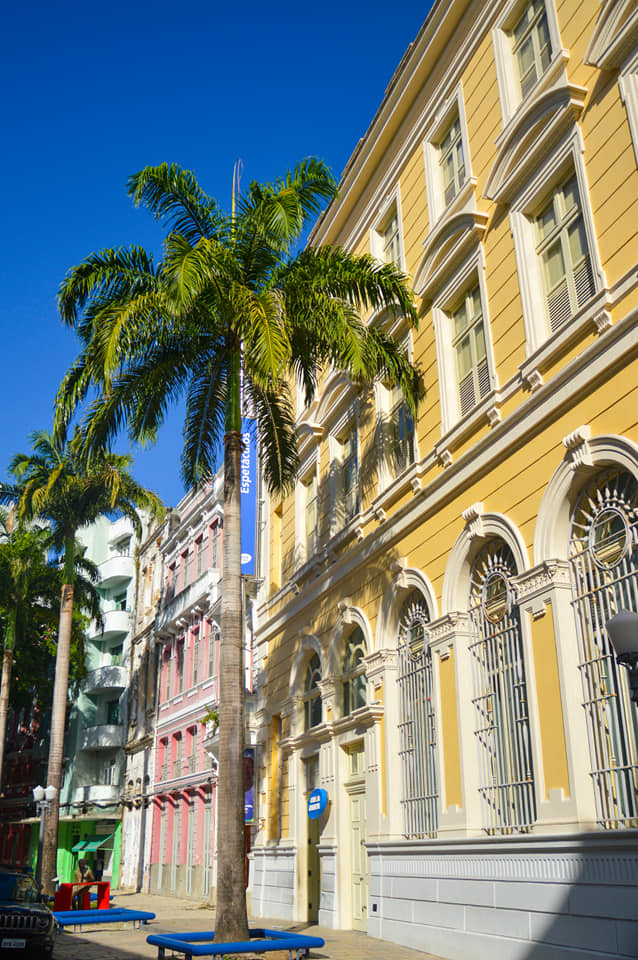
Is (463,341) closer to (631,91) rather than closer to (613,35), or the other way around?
(631,91)

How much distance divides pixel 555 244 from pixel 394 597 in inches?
240

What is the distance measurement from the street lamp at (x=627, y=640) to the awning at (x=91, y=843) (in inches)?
1373

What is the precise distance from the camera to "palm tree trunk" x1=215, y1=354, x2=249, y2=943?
1123cm

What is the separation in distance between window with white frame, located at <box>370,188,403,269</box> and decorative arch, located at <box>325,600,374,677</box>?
6.25 meters

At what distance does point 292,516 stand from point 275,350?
8564 mm

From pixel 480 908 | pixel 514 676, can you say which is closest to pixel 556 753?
pixel 514 676

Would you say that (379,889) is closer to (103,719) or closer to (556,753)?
(556,753)

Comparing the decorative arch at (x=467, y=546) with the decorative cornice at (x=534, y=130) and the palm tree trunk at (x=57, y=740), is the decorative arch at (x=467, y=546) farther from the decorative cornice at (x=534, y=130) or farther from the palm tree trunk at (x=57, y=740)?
the palm tree trunk at (x=57, y=740)

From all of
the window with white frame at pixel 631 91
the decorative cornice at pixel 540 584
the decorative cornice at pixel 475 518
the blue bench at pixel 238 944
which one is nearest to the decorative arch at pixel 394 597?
the decorative cornice at pixel 475 518

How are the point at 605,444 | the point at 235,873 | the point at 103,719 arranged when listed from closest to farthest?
1. the point at 605,444
2. the point at 235,873
3. the point at 103,719

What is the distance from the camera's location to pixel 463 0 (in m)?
14.0

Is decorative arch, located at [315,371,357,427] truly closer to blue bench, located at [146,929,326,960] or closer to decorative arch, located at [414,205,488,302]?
decorative arch, located at [414,205,488,302]

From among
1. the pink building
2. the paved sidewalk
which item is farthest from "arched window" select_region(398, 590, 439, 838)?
the pink building

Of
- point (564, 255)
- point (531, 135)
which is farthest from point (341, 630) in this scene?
point (531, 135)
